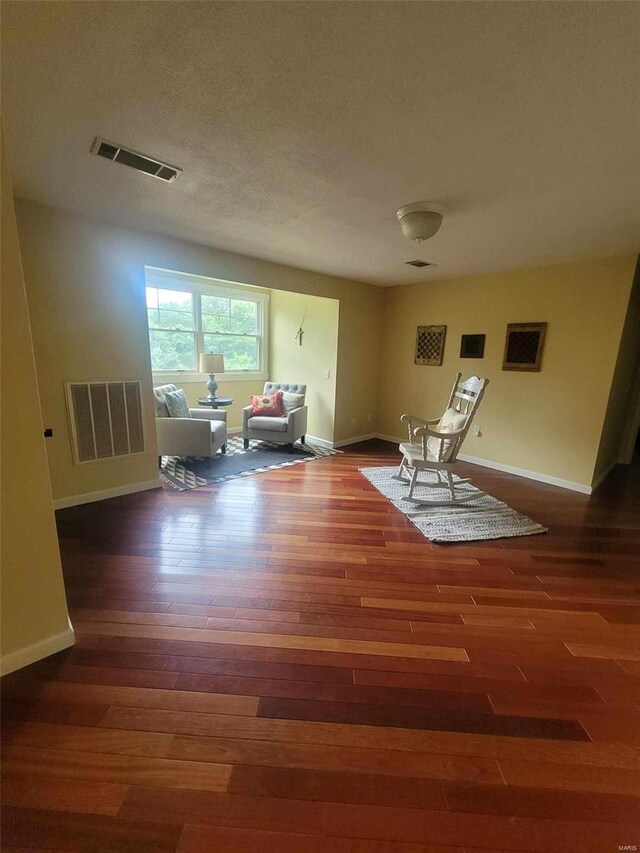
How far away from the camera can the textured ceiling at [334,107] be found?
3.46 ft

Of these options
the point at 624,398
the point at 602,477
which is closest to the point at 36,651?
the point at 602,477

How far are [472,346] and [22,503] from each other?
4621 millimetres

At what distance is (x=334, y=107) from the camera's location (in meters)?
1.39

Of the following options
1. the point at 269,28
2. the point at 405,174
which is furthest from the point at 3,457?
the point at 405,174

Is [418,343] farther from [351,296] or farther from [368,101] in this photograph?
[368,101]

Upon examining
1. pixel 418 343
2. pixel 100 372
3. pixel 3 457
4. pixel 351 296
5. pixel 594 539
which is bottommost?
pixel 594 539

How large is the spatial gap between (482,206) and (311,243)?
1.51 m

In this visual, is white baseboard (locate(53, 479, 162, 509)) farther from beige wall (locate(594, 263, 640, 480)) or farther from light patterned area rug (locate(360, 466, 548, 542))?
beige wall (locate(594, 263, 640, 480))

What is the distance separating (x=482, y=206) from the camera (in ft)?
7.48

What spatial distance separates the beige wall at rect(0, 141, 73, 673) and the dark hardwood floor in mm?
153

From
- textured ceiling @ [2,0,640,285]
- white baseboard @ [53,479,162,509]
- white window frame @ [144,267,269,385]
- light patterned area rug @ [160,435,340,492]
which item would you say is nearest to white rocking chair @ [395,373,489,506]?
textured ceiling @ [2,0,640,285]

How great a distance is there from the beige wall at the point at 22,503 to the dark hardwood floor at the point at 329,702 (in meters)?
0.15

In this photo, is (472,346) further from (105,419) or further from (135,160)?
(105,419)

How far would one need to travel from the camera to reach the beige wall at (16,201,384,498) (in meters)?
2.65
